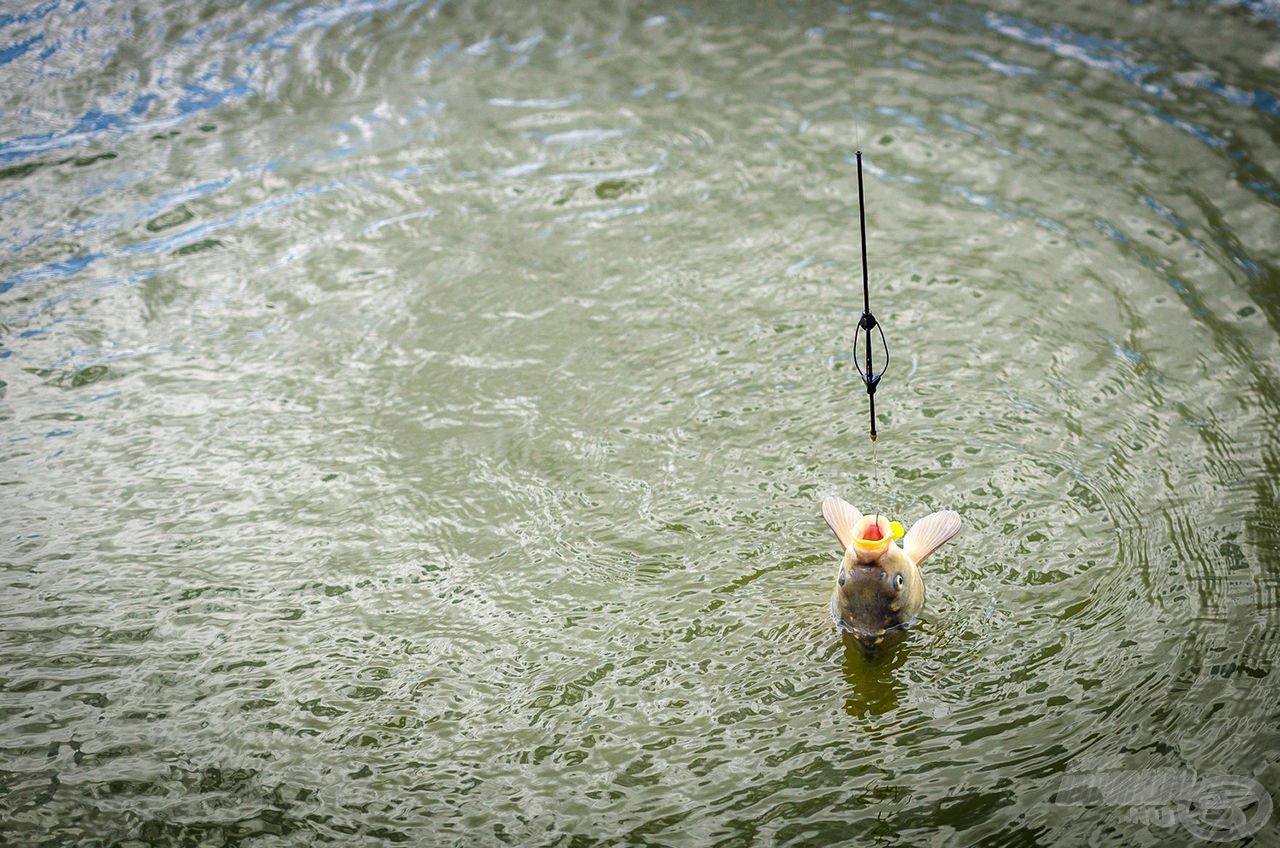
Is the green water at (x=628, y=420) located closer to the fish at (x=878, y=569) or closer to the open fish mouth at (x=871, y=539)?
the fish at (x=878, y=569)

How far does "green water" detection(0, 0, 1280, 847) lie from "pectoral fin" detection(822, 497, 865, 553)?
1.07ft

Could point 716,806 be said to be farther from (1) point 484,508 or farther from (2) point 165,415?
(2) point 165,415

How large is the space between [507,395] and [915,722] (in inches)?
83.3

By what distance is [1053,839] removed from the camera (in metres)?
2.97

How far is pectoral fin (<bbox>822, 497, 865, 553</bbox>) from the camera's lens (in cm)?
339

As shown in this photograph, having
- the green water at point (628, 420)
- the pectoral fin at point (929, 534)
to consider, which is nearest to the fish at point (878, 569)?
the pectoral fin at point (929, 534)

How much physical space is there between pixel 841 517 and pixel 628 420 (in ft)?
3.91

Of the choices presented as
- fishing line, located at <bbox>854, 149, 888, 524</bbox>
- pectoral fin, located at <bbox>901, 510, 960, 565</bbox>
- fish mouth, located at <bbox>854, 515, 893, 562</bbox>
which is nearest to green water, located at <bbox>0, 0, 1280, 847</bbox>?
fishing line, located at <bbox>854, 149, 888, 524</bbox>

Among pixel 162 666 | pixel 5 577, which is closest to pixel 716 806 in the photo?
pixel 162 666

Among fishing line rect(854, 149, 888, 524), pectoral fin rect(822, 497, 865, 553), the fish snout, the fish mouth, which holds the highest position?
fishing line rect(854, 149, 888, 524)

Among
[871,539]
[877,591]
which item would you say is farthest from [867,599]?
[871,539]

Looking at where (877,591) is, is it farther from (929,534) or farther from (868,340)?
(868,340)

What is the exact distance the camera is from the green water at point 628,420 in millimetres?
3230

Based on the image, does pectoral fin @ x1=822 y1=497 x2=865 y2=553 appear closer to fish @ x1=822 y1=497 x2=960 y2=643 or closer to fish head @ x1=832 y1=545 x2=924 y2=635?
fish @ x1=822 y1=497 x2=960 y2=643
